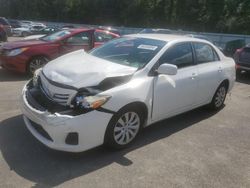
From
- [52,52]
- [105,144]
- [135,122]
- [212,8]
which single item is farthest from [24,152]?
[212,8]

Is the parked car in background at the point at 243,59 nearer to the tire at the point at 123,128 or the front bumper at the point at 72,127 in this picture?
the tire at the point at 123,128

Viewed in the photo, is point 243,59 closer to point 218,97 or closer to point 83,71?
point 218,97

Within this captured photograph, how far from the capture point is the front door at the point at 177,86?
4676 mm

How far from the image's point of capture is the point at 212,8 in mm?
41625

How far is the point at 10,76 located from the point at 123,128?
5.19 meters

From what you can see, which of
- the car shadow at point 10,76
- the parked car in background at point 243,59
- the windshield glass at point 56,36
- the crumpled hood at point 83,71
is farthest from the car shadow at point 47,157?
the parked car in background at point 243,59

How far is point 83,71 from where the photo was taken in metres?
4.34

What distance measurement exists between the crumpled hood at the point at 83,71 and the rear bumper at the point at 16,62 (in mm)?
3537

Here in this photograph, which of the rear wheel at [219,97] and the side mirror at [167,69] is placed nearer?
the side mirror at [167,69]

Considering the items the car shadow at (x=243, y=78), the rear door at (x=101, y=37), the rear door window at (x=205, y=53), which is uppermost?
the rear door window at (x=205, y=53)

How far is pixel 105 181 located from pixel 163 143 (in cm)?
138

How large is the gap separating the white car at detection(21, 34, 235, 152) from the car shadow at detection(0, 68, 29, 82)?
3.28m

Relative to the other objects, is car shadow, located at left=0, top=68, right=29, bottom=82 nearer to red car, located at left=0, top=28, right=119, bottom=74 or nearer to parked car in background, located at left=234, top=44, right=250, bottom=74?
red car, located at left=0, top=28, right=119, bottom=74

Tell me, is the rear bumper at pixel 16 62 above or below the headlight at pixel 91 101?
below
